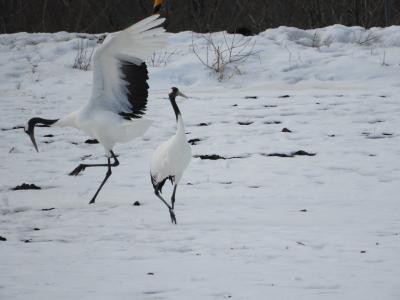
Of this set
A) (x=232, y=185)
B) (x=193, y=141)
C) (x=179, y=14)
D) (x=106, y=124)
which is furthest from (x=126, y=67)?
(x=179, y=14)

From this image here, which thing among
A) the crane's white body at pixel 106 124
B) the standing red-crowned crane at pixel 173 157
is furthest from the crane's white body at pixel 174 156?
the crane's white body at pixel 106 124

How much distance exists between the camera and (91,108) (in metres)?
7.24

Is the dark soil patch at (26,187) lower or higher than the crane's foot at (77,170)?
lower

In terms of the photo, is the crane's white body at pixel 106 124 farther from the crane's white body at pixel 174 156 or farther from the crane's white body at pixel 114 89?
the crane's white body at pixel 174 156

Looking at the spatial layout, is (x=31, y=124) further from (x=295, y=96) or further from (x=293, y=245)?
(x=295, y=96)

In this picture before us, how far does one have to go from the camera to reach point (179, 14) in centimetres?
2177

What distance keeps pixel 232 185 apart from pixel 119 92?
1.30 m

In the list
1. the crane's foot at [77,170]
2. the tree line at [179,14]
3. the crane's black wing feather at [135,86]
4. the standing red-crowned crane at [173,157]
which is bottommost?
the tree line at [179,14]

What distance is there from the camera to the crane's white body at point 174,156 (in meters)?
6.16

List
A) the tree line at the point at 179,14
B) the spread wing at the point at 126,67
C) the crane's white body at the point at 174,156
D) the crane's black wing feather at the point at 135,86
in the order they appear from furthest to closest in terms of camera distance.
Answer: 1. the tree line at the point at 179,14
2. the crane's black wing feather at the point at 135,86
3. the spread wing at the point at 126,67
4. the crane's white body at the point at 174,156

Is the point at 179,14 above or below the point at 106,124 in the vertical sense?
below

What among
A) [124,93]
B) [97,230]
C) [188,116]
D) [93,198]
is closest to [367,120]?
[188,116]

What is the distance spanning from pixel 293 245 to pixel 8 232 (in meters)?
2.04

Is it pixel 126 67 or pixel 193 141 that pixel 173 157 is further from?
pixel 193 141
